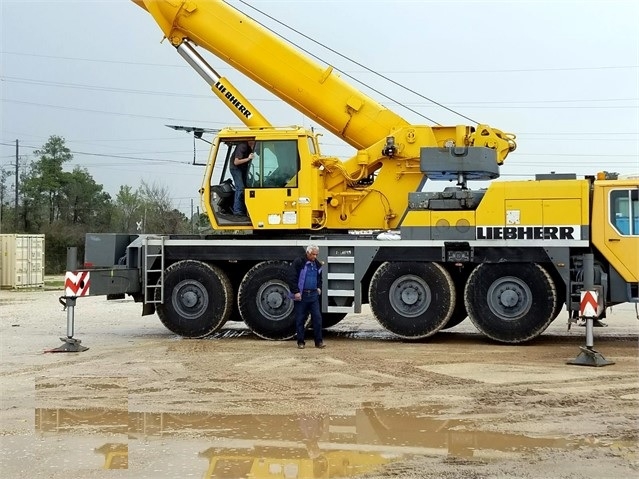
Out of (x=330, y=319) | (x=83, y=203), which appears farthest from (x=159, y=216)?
(x=330, y=319)

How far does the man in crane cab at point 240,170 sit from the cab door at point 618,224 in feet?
18.8

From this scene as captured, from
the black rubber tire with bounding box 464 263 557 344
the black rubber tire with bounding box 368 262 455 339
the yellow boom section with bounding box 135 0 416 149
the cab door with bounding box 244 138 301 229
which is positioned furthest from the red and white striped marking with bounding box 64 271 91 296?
the black rubber tire with bounding box 464 263 557 344

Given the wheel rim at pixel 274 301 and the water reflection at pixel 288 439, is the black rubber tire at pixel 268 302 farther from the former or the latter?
the water reflection at pixel 288 439

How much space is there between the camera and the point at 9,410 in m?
9.03

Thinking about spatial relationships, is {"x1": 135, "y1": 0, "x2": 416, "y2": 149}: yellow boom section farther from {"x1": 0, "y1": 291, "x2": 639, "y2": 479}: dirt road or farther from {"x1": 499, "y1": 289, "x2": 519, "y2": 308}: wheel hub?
{"x1": 0, "y1": 291, "x2": 639, "y2": 479}: dirt road

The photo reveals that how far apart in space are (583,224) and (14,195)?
47867mm

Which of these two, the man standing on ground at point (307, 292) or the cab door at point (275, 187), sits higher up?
the cab door at point (275, 187)

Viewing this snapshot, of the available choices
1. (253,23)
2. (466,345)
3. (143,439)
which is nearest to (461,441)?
(143,439)

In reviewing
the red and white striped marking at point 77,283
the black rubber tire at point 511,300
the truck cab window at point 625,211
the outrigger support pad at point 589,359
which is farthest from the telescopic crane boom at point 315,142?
the outrigger support pad at point 589,359

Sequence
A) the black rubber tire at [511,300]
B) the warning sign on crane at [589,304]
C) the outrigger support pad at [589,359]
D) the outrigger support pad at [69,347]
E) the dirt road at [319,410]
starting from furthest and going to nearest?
the black rubber tire at [511,300] < the outrigger support pad at [69,347] < the warning sign on crane at [589,304] < the outrigger support pad at [589,359] < the dirt road at [319,410]

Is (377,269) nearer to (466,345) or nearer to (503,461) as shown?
(466,345)

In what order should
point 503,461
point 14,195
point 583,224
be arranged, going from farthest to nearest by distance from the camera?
point 14,195 → point 583,224 → point 503,461

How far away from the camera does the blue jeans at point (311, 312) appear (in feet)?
45.9

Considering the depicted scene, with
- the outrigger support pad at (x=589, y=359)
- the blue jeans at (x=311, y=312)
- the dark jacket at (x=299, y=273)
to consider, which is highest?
the dark jacket at (x=299, y=273)
